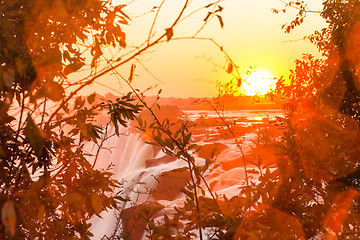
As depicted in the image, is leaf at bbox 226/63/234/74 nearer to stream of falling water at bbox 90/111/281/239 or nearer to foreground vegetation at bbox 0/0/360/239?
foreground vegetation at bbox 0/0/360/239

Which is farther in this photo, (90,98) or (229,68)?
(90,98)

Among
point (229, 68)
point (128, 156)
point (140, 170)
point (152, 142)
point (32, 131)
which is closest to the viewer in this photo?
point (32, 131)

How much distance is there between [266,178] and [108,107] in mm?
1313

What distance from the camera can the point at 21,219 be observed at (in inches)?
76.9

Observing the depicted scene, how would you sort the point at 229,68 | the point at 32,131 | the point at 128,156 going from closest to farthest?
the point at 32,131 < the point at 229,68 < the point at 128,156

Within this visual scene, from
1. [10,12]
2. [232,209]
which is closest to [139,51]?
[232,209]

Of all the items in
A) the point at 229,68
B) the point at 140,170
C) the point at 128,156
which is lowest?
the point at 140,170

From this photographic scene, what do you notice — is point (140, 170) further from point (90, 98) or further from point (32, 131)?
point (32, 131)

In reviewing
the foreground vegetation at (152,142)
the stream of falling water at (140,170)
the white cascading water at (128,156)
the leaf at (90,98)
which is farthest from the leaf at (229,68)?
the white cascading water at (128,156)

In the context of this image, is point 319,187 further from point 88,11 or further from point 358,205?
point 88,11

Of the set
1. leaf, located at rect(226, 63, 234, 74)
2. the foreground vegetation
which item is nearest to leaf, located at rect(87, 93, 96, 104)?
the foreground vegetation

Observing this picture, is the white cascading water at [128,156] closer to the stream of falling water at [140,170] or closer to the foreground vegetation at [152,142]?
the stream of falling water at [140,170]

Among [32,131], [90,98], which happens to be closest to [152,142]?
[90,98]

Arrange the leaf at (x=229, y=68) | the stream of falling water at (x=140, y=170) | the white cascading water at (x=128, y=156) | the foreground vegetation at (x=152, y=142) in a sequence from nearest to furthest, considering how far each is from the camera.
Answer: the leaf at (x=229, y=68)
the foreground vegetation at (x=152, y=142)
the stream of falling water at (x=140, y=170)
the white cascading water at (x=128, y=156)
